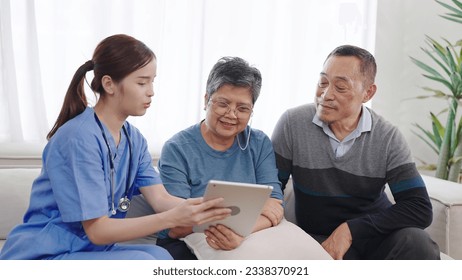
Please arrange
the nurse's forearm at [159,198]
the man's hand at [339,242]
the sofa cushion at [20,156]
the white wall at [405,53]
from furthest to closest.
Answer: the white wall at [405,53] → the sofa cushion at [20,156] → the man's hand at [339,242] → the nurse's forearm at [159,198]

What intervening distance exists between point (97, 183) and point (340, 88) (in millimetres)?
905

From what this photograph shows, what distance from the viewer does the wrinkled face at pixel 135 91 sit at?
4.84 feet

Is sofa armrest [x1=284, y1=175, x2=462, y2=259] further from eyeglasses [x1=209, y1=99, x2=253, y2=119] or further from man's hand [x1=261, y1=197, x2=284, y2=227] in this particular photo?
eyeglasses [x1=209, y1=99, x2=253, y2=119]

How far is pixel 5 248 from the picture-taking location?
1460 millimetres

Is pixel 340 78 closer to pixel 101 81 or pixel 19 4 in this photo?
pixel 101 81

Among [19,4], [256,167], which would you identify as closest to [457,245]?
[256,167]

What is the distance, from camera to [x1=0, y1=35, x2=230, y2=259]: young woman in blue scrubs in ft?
4.58

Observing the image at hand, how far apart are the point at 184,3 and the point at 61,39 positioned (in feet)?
2.16

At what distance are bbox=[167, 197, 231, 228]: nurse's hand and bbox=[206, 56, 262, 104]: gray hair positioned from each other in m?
0.47

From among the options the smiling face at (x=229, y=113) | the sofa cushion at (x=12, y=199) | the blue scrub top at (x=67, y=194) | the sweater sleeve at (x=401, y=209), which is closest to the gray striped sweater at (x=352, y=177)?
the sweater sleeve at (x=401, y=209)

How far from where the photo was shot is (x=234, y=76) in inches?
68.6

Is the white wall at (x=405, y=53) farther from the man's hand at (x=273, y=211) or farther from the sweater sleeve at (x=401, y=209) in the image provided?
the man's hand at (x=273, y=211)

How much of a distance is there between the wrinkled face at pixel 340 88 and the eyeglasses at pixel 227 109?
1.04 feet

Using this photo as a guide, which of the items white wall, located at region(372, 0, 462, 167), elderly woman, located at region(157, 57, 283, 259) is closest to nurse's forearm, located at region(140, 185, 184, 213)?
elderly woman, located at region(157, 57, 283, 259)
